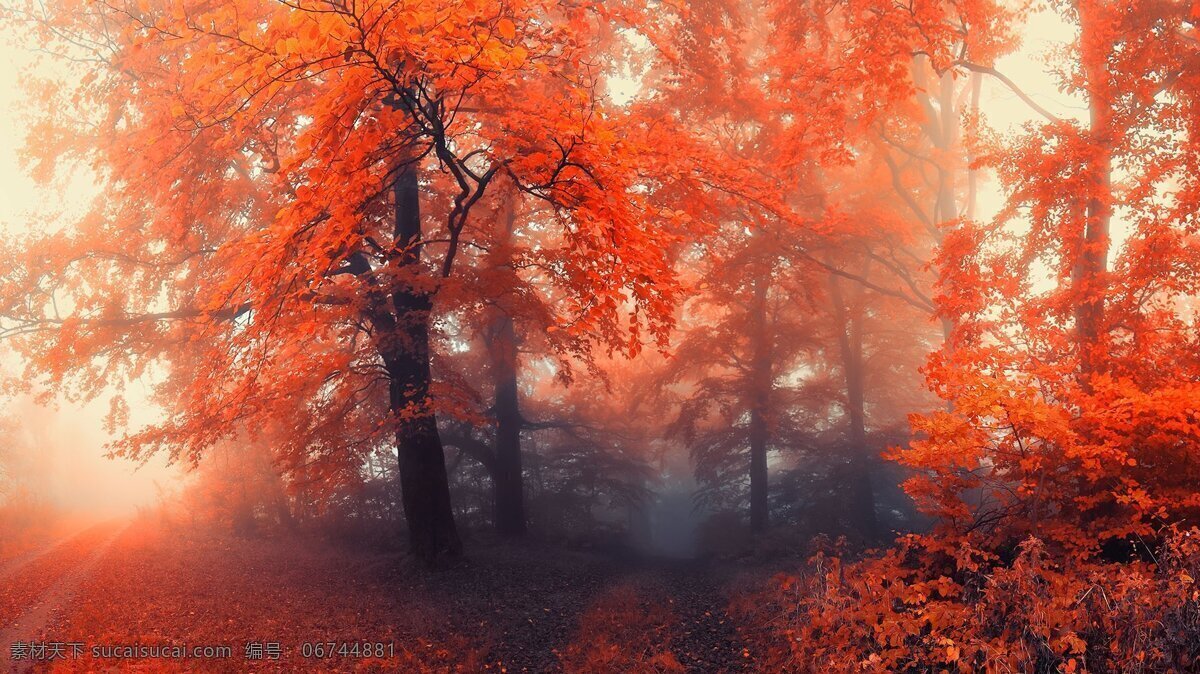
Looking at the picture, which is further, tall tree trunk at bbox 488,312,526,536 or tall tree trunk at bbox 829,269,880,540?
tall tree trunk at bbox 829,269,880,540

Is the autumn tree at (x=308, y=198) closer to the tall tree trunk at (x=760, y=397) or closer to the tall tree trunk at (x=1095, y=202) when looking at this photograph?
the tall tree trunk at (x=1095, y=202)

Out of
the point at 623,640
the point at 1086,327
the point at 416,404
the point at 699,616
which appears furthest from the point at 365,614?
the point at 1086,327

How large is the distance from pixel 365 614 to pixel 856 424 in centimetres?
1383

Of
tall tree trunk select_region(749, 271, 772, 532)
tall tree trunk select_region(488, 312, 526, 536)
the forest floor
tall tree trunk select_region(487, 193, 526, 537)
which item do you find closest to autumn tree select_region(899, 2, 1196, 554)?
the forest floor

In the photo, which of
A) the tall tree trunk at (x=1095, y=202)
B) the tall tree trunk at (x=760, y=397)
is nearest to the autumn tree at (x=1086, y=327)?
the tall tree trunk at (x=1095, y=202)

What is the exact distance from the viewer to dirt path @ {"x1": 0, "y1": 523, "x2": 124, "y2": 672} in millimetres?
7520

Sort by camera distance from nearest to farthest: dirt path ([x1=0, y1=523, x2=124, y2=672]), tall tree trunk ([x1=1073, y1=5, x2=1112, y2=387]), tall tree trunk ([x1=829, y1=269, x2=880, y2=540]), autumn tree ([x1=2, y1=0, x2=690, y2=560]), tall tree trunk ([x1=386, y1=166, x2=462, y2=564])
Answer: autumn tree ([x1=2, y1=0, x2=690, y2=560]), dirt path ([x1=0, y1=523, x2=124, y2=672]), tall tree trunk ([x1=1073, y1=5, x2=1112, y2=387]), tall tree trunk ([x1=386, y1=166, x2=462, y2=564]), tall tree trunk ([x1=829, y1=269, x2=880, y2=540])

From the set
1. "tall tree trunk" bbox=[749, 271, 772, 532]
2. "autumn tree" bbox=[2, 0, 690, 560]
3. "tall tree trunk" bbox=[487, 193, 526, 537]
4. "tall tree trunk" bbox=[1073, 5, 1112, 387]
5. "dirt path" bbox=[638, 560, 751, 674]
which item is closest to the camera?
"autumn tree" bbox=[2, 0, 690, 560]

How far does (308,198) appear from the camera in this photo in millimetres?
4594

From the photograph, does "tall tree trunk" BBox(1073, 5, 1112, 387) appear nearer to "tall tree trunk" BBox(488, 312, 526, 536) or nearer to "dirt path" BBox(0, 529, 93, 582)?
"tall tree trunk" BBox(488, 312, 526, 536)

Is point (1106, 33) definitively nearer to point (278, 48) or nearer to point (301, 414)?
point (278, 48)

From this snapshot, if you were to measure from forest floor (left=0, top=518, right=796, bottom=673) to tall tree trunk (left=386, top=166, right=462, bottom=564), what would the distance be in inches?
26.5

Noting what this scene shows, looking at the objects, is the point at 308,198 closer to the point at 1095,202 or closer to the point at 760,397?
the point at 1095,202

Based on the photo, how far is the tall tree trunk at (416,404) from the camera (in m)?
9.86
